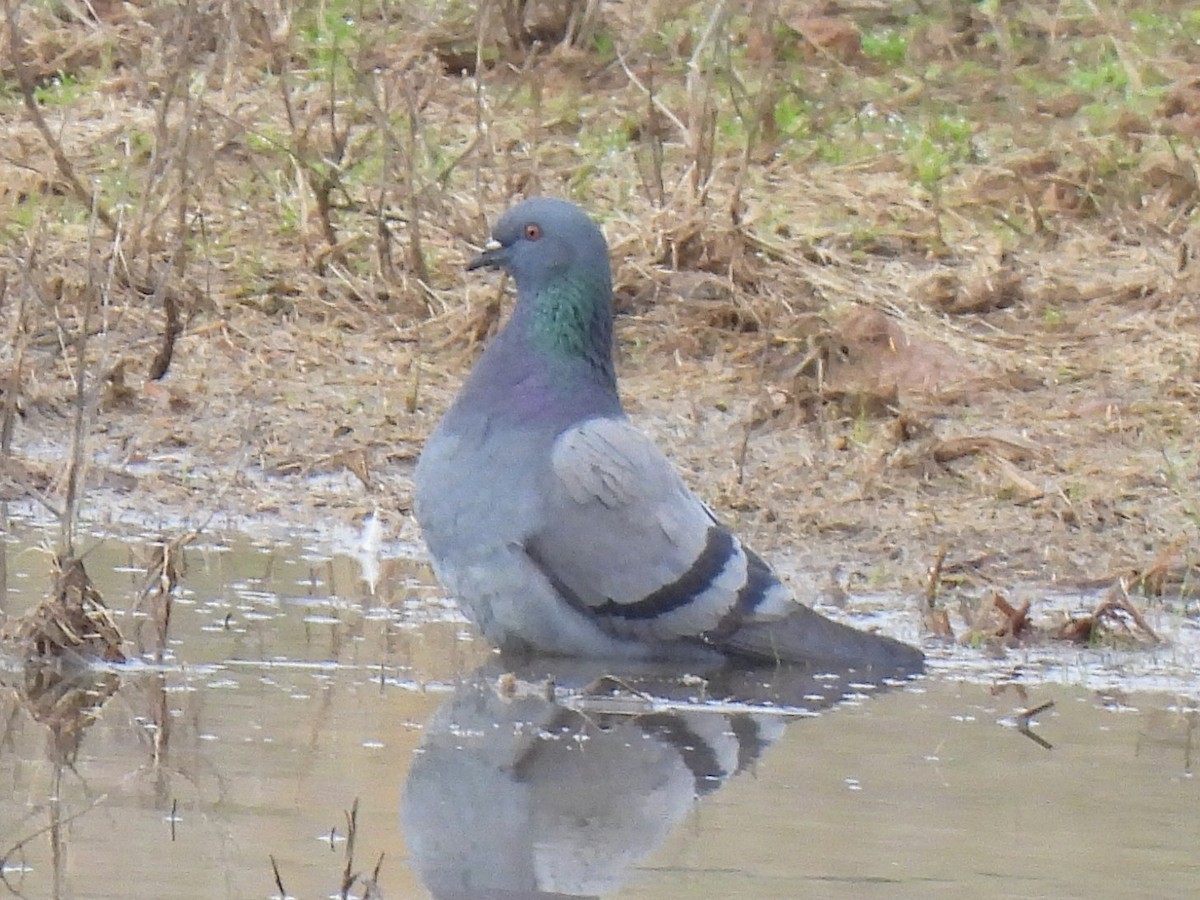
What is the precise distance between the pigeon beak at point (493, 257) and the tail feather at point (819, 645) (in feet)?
3.53

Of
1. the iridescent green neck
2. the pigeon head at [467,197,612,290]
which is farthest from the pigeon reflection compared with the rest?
the pigeon head at [467,197,612,290]

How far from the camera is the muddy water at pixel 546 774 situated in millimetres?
3832

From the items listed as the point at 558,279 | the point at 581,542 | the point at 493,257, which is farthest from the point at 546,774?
the point at 493,257

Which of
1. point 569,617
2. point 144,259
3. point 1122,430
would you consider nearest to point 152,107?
point 144,259

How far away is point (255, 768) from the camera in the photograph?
4.36m

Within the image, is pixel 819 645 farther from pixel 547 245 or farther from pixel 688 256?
pixel 688 256

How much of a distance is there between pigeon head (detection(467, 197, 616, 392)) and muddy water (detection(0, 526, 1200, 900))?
658mm

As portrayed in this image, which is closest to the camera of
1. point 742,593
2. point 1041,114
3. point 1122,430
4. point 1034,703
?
point 1034,703

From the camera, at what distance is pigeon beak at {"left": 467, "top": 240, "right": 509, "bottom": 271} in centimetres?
605

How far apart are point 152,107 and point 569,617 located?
4405mm

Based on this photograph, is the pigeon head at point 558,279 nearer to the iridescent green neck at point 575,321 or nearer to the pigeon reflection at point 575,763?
the iridescent green neck at point 575,321

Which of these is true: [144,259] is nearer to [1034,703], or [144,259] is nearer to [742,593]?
[742,593]

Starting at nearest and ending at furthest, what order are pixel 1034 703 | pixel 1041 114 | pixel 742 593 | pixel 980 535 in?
1. pixel 1034 703
2. pixel 742 593
3. pixel 980 535
4. pixel 1041 114

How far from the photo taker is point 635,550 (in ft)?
18.1
